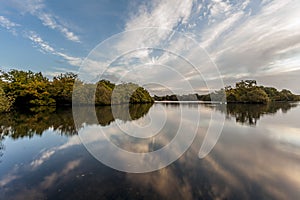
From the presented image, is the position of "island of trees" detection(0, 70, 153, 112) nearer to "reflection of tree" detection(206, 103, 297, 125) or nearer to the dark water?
"reflection of tree" detection(206, 103, 297, 125)

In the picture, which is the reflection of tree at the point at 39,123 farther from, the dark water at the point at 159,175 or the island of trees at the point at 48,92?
the island of trees at the point at 48,92

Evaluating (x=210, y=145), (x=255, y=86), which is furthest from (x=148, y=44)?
(x=255, y=86)

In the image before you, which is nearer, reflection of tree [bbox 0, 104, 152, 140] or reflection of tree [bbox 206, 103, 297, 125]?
reflection of tree [bbox 0, 104, 152, 140]

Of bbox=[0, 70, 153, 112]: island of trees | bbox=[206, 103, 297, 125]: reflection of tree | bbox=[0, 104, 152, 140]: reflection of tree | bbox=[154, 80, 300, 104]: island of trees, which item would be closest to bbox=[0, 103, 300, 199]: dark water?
bbox=[0, 104, 152, 140]: reflection of tree

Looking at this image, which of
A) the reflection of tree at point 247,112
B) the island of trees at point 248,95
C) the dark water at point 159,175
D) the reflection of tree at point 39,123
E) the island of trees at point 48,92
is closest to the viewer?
the dark water at point 159,175

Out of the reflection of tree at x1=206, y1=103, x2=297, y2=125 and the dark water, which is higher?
the reflection of tree at x1=206, y1=103, x2=297, y2=125

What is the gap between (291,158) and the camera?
5684mm

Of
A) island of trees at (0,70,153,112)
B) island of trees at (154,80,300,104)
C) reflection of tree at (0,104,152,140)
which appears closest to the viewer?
reflection of tree at (0,104,152,140)

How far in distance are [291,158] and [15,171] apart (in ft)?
29.1

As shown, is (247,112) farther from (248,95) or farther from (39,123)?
(248,95)

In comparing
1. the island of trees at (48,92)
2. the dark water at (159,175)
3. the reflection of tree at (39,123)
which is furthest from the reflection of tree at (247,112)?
the island of trees at (48,92)

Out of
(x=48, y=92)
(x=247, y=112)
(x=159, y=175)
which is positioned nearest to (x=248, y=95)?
(x=247, y=112)

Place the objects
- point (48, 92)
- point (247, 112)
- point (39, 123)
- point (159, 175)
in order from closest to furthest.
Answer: point (159, 175)
point (39, 123)
point (247, 112)
point (48, 92)

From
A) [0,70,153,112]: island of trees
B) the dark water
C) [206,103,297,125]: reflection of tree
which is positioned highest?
[0,70,153,112]: island of trees
